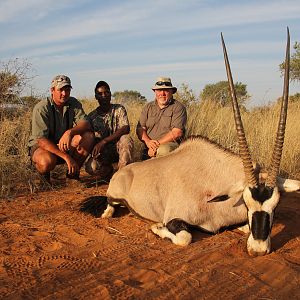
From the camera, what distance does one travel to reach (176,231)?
419 cm

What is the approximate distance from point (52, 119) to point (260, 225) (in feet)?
12.3

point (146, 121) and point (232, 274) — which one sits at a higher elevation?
point (146, 121)

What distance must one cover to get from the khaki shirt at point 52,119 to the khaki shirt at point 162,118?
967 mm

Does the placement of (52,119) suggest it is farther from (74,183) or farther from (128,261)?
(128,261)

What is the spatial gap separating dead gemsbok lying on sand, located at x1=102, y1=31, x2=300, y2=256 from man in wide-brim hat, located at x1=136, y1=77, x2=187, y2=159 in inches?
43.4

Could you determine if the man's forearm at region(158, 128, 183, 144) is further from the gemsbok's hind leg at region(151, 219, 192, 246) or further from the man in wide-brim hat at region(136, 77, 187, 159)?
the gemsbok's hind leg at region(151, 219, 192, 246)

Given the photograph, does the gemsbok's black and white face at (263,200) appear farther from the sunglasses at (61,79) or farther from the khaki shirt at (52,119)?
the khaki shirt at (52,119)

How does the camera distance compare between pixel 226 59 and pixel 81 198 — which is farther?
pixel 81 198

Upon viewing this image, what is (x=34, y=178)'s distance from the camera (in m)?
6.70

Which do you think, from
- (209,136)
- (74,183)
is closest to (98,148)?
(74,183)

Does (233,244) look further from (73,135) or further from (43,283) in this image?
(73,135)

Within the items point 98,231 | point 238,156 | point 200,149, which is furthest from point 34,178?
point 238,156

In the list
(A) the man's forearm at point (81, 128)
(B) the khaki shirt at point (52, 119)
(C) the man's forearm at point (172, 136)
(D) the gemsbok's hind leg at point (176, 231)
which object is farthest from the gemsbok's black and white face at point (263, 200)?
(B) the khaki shirt at point (52, 119)

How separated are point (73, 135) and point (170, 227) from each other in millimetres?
2533
